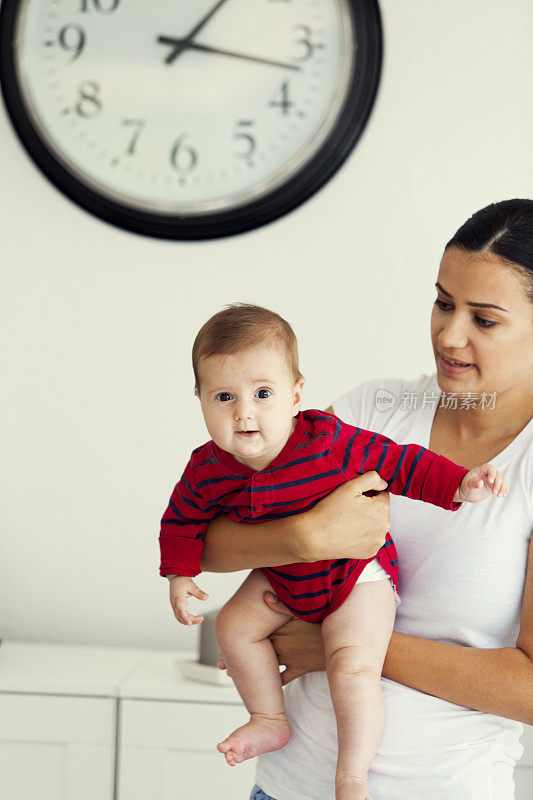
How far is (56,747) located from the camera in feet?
6.32

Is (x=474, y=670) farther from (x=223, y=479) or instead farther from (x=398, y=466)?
(x=223, y=479)

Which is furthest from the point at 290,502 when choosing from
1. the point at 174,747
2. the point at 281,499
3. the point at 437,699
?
the point at 174,747

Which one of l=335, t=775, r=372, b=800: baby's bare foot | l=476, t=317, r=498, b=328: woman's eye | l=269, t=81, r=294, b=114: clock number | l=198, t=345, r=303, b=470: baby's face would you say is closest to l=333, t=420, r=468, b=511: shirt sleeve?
l=198, t=345, r=303, b=470: baby's face

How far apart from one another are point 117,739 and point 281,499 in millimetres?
1027

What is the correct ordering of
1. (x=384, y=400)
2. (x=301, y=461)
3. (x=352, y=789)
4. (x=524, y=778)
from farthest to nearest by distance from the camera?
(x=524, y=778) → (x=384, y=400) → (x=301, y=461) → (x=352, y=789)

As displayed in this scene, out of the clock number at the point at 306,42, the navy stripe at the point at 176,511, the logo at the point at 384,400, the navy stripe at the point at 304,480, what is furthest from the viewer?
the clock number at the point at 306,42


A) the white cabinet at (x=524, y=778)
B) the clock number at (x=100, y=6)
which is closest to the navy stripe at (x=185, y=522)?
the white cabinet at (x=524, y=778)

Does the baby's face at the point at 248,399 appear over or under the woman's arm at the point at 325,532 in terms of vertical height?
over

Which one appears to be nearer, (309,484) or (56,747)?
(309,484)

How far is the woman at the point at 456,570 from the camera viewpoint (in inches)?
44.6

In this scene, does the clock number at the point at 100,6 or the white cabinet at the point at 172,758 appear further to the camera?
the clock number at the point at 100,6

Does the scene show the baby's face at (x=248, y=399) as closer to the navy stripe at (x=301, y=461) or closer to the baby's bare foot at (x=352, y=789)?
the navy stripe at (x=301, y=461)

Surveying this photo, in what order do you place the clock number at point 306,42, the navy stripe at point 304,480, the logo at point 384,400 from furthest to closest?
the clock number at point 306,42 < the logo at point 384,400 < the navy stripe at point 304,480

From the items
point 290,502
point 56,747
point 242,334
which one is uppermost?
point 242,334
